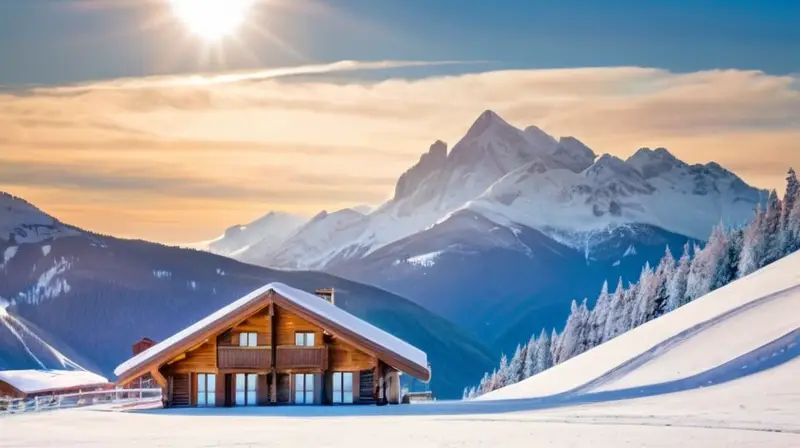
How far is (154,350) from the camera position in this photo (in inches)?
2295

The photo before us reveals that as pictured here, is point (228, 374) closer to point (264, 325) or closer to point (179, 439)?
point (264, 325)

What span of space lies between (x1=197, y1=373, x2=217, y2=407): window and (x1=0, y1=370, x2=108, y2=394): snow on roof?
211ft

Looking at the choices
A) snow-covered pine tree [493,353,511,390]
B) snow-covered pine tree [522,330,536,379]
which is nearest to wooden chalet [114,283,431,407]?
snow-covered pine tree [493,353,511,390]

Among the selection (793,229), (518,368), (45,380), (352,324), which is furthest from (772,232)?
(352,324)

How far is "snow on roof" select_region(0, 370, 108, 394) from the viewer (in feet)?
394

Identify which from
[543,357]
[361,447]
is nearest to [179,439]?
[361,447]

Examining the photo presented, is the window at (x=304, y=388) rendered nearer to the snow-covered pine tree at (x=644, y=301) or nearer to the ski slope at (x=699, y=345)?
the ski slope at (x=699, y=345)

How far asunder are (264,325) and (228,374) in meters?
2.80

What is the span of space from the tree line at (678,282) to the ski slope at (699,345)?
192 feet

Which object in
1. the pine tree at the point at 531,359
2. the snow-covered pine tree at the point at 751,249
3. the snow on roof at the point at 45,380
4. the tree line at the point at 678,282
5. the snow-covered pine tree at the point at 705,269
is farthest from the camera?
the pine tree at the point at 531,359

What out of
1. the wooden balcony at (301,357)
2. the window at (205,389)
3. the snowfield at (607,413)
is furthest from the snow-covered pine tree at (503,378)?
the wooden balcony at (301,357)

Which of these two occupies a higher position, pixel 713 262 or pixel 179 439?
pixel 713 262

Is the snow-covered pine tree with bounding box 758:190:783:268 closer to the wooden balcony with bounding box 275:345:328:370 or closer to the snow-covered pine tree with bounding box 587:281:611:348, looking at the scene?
the snow-covered pine tree with bounding box 587:281:611:348

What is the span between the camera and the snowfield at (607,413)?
39.3 m
